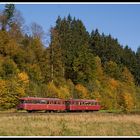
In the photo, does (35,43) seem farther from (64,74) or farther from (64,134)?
(64,134)

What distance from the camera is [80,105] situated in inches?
2453

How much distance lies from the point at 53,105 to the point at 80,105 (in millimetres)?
6512

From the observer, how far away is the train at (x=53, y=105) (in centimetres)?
5362

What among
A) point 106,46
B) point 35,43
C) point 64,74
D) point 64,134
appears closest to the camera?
point 64,134

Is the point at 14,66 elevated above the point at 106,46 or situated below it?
below

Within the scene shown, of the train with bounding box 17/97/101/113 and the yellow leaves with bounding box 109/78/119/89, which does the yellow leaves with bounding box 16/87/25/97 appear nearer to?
the train with bounding box 17/97/101/113

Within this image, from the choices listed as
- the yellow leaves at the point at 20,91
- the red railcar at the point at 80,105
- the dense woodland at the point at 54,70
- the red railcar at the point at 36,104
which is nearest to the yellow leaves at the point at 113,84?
the dense woodland at the point at 54,70

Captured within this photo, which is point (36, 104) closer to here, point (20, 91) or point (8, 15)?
point (20, 91)

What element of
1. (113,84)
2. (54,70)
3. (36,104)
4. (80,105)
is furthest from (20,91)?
(113,84)

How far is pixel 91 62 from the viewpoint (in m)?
110

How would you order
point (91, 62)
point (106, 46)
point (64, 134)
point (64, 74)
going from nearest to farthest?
point (64, 134)
point (64, 74)
point (91, 62)
point (106, 46)

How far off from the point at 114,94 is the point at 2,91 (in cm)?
4012

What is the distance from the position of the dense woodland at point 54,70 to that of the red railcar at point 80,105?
7.53m

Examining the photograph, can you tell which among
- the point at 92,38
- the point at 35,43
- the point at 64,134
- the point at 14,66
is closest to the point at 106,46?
the point at 92,38
